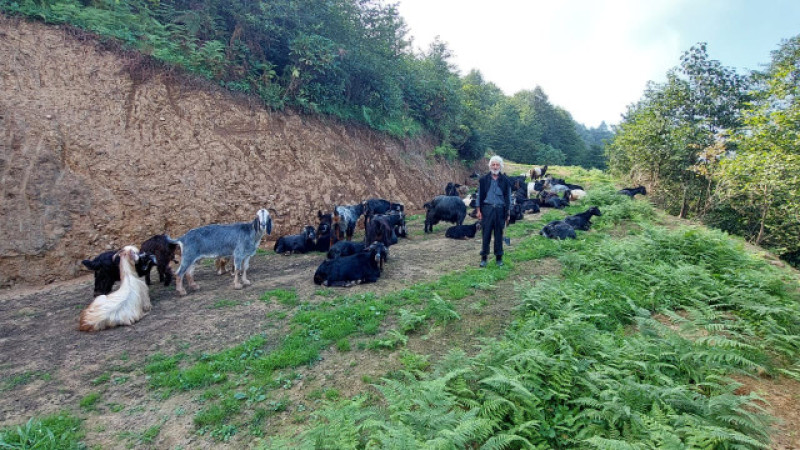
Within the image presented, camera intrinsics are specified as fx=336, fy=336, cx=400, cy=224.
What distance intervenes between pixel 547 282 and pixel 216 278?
816 centimetres

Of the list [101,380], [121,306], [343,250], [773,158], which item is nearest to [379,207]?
[343,250]

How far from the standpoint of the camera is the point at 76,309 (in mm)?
6898

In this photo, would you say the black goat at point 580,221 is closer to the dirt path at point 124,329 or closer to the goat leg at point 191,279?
the dirt path at point 124,329

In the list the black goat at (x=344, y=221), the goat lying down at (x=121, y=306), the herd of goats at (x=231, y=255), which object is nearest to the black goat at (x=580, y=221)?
the herd of goats at (x=231, y=255)

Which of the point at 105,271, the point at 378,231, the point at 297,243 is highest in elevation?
the point at 378,231

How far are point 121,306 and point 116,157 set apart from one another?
248 inches

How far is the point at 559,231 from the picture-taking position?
39.9ft

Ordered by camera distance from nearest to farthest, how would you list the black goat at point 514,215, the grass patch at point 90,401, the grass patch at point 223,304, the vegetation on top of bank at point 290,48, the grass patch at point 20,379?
the grass patch at point 90,401, the grass patch at point 20,379, the grass patch at point 223,304, the vegetation on top of bank at point 290,48, the black goat at point 514,215

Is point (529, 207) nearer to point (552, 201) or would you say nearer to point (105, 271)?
point (552, 201)

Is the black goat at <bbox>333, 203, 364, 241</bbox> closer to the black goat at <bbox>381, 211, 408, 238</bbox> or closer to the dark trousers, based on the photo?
the black goat at <bbox>381, 211, 408, 238</bbox>

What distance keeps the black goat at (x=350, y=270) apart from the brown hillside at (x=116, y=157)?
210 inches

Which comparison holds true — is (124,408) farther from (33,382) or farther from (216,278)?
(216,278)

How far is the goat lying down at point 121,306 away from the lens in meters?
6.06

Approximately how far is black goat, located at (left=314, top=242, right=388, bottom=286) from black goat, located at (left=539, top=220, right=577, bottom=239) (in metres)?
7.05
